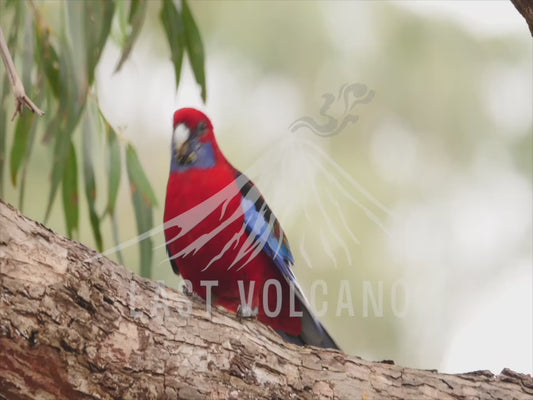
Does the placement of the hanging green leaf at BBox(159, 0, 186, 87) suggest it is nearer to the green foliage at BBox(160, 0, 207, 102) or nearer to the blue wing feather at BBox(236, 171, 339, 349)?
the green foliage at BBox(160, 0, 207, 102)

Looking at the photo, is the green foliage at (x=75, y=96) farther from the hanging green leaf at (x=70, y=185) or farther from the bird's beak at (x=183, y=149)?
the bird's beak at (x=183, y=149)

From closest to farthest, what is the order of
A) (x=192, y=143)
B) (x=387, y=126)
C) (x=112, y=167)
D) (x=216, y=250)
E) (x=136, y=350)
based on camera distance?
(x=136, y=350)
(x=216, y=250)
(x=192, y=143)
(x=112, y=167)
(x=387, y=126)

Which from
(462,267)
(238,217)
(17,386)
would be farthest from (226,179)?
(462,267)

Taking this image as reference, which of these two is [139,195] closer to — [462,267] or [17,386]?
[17,386]

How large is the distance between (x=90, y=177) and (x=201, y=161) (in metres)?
0.70

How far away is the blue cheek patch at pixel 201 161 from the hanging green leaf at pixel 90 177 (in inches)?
23.4

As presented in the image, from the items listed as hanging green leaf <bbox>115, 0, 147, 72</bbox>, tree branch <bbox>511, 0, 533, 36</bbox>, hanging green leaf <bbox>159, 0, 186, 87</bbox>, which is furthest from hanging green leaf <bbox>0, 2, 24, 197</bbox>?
tree branch <bbox>511, 0, 533, 36</bbox>

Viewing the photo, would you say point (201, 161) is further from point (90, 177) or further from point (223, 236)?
point (90, 177)

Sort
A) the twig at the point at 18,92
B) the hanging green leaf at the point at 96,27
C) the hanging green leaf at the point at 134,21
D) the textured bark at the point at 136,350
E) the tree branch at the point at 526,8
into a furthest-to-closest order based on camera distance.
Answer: the hanging green leaf at the point at 96,27
the hanging green leaf at the point at 134,21
the tree branch at the point at 526,8
the textured bark at the point at 136,350
the twig at the point at 18,92

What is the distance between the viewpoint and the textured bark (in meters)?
1.72

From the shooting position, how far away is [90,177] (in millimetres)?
3074

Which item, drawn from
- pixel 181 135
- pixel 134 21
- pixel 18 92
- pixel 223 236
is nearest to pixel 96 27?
pixel 134 21

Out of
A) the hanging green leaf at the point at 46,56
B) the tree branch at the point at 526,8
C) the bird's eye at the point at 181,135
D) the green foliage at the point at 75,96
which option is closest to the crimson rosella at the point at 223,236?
the bird's eye at the point at 181,135

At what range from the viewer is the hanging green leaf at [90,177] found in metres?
3.04
